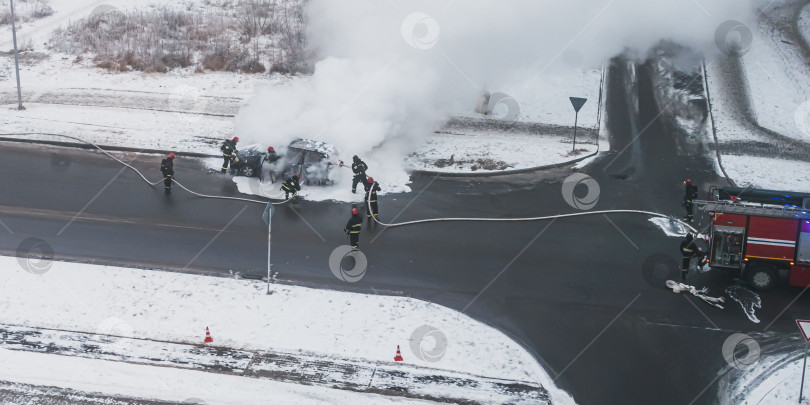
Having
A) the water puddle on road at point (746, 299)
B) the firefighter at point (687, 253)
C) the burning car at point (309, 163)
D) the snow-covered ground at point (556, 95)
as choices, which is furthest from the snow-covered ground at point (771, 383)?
the snow-covered ground at point (556, 95)

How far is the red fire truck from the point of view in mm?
17344

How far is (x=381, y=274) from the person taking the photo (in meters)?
17.8

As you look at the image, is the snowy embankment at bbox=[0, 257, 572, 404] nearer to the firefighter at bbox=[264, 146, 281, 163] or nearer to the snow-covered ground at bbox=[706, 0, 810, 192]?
the firefighter at bbox=[264, 146, 281, 163]

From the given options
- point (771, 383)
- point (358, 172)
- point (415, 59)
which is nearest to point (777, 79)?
point (415, 59)

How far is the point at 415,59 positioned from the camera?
25312mm

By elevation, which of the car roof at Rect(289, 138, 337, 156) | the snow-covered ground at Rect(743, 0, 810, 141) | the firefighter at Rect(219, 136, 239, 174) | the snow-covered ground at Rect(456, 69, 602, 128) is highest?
the snow-covered ground at Rect(743, 0, 810, 141)

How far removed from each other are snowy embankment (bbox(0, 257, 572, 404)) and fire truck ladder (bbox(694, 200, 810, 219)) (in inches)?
245

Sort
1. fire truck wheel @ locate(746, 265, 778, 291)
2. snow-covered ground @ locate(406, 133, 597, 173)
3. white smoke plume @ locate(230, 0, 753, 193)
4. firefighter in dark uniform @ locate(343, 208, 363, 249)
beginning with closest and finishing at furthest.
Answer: fire truck wheel @ locate(746, 265, 778, 291)
firefighter in dark uniform @ locate(343, 208, 363, 249)
white smoke plume @ locate(230, 0, 753, 193)
snow-covered ground @ locate(406, 133, 597, 173)

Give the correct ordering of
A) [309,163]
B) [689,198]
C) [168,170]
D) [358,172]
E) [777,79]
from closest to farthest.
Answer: [689,198]
[168,170]
[358,172]
[309,163]
[777,79]

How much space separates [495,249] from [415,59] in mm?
8798

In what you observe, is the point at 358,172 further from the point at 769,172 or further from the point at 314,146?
the point at 769,172

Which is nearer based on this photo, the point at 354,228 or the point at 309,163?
the point at 354,228

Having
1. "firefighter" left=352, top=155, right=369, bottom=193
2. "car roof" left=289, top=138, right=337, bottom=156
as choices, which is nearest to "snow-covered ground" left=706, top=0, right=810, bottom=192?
"firefighter" left=352, top=155, right=369, bottom=193

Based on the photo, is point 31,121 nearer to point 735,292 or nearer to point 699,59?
point 735,292
